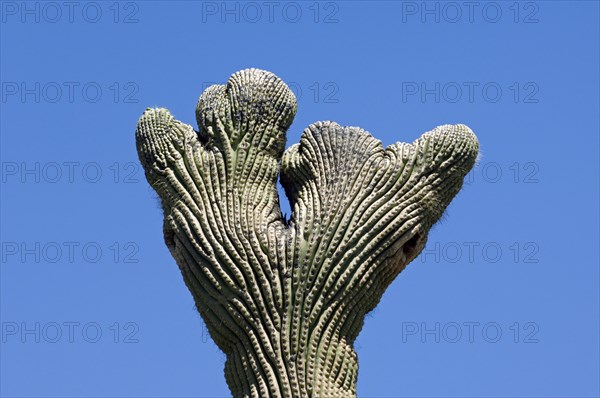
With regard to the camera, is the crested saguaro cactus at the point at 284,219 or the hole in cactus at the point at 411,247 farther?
the hole in cactus at the point at 411,247

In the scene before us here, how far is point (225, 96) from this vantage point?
16.0 m

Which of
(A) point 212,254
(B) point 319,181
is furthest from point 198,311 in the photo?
(B) point 319,181

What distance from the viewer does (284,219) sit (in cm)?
1560

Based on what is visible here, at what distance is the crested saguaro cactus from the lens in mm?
15039

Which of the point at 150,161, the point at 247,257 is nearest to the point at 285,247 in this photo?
the point at 247,257

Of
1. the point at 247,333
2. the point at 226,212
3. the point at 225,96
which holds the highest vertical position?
the point at 225,96

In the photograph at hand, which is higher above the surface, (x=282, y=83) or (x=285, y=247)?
(x=282, y=83)

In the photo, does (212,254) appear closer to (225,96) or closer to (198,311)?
(198,311)

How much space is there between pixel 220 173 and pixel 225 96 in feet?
2.70

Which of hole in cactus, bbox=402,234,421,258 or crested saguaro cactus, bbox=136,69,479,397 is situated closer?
crested saguaro cactus, bbox=136,69,479,397

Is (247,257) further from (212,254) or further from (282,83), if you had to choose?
(282,83)

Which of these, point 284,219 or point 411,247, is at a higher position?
point 284,219

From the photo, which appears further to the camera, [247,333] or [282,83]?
[282,83]

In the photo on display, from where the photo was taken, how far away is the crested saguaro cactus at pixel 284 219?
15039 millimetres
